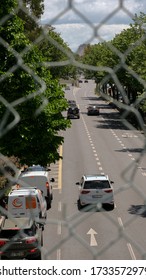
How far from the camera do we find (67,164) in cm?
2675

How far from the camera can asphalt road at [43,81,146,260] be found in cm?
352

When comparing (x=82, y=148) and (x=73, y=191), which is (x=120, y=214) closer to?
(x=73, y=191)

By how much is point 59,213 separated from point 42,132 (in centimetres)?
349

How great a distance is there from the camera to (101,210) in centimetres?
881

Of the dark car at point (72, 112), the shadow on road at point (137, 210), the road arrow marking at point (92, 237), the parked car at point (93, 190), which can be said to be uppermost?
the parked car at point (93, 190)

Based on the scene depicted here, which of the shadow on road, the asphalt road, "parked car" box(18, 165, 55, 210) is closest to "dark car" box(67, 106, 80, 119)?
the asphalt road

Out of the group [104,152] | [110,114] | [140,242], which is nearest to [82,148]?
[104,152]

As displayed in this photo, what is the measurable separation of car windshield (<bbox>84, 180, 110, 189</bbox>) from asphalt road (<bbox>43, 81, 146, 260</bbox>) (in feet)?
1.61

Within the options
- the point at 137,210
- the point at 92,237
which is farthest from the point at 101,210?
the point at 137,210

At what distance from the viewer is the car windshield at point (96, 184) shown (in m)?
17.1

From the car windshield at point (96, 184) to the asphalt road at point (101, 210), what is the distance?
0.49m

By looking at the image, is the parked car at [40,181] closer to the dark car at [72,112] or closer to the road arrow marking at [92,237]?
the road arrow marking at [92,237]

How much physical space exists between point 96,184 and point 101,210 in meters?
8.53

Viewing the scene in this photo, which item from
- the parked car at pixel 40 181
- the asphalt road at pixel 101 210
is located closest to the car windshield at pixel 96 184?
the asphalt road at pixel 101 210
